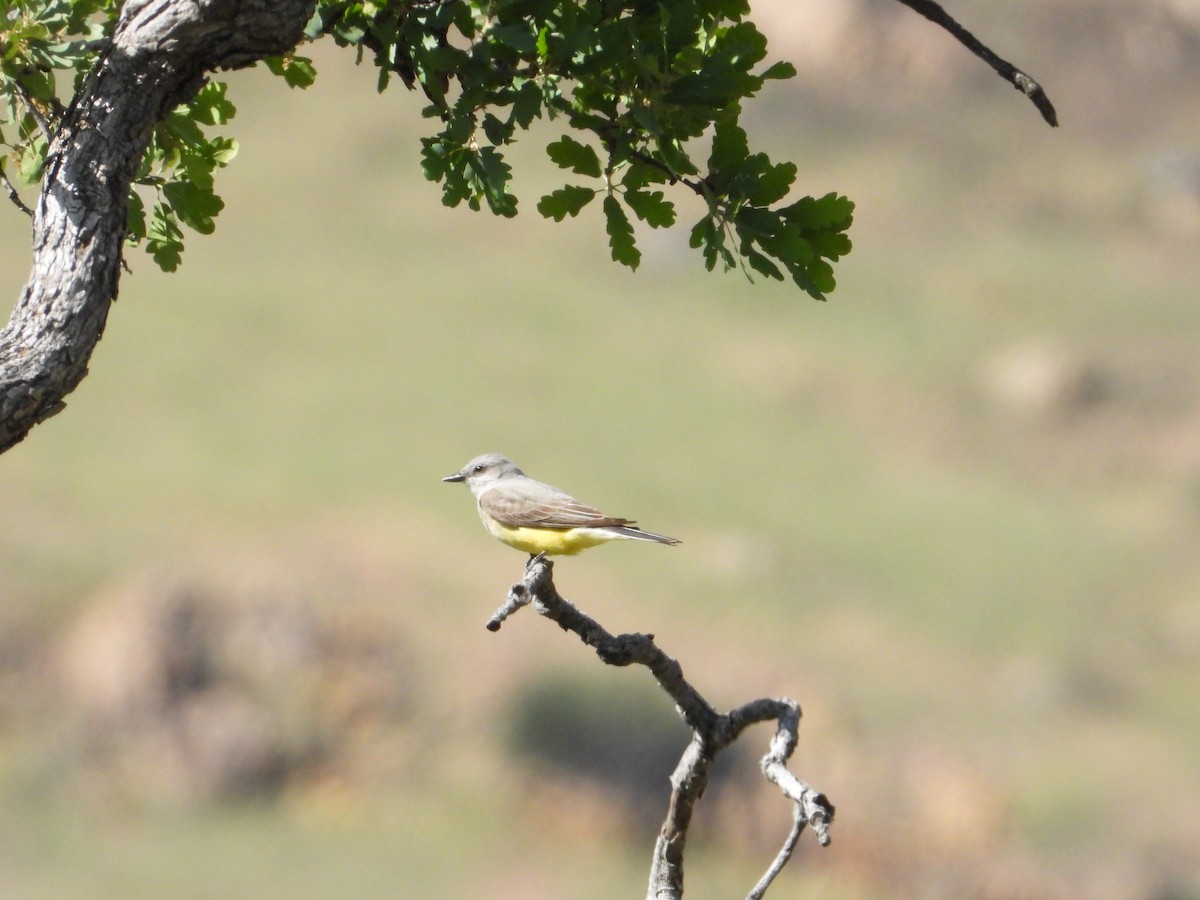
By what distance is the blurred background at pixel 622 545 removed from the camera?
18.1 metres

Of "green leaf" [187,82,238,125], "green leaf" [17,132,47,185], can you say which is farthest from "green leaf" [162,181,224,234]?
"green leaf" [17,132,47,185]

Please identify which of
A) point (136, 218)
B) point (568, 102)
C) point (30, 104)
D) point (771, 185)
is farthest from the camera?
point (136, 218)

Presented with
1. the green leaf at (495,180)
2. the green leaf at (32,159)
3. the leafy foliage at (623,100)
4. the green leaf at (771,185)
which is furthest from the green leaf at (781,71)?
the green leaf at (32,159)

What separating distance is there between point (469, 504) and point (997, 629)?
7705mm

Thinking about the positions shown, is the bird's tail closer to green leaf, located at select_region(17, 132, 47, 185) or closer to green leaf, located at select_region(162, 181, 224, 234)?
green leaf, located at select_region(162, 181, 224, 234)

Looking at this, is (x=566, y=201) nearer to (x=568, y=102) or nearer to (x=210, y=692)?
(x=568, y=102)

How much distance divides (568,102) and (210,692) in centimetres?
1526

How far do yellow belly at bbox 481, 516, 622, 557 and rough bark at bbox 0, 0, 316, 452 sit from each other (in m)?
3.45

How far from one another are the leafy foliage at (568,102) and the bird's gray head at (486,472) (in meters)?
3.44

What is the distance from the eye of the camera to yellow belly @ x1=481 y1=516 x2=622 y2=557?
7836 mm

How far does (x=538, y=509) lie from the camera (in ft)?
26.4

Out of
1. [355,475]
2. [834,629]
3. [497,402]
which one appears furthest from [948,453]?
[355,475]

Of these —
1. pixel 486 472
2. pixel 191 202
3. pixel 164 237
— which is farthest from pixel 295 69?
pixel 486 472

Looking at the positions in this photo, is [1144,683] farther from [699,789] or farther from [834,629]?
[699,789]
